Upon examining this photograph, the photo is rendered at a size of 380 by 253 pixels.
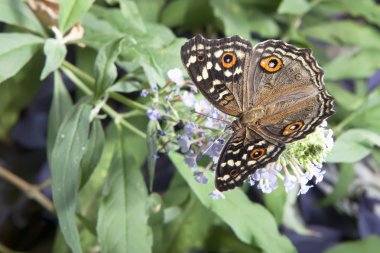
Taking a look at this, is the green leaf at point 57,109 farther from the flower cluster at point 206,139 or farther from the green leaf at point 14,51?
the flower cluster at point 206,139

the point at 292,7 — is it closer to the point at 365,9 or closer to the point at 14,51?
the point at 365,9

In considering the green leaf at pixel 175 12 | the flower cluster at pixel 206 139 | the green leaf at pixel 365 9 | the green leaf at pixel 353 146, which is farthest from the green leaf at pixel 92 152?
the green leaf at pixel 365 9

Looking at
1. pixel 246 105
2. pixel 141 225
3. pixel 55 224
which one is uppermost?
pixel 246 105

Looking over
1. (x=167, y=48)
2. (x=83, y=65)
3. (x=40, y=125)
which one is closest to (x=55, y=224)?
(x=40, y=125)

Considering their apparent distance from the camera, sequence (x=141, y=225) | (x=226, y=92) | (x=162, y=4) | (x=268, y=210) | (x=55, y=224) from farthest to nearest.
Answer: (x=55, y=224) → (x=162, y=4) → (x=268, y=210) → (x=141, y=225) → (x=226, y=92)

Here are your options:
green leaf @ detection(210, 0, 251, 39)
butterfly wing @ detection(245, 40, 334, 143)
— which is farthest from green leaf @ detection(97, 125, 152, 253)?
green leaf @ detection(210, 0, 251, 39)

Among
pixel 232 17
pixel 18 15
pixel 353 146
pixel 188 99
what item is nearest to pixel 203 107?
pixel 188 99

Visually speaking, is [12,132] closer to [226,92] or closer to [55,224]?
[55,224]
